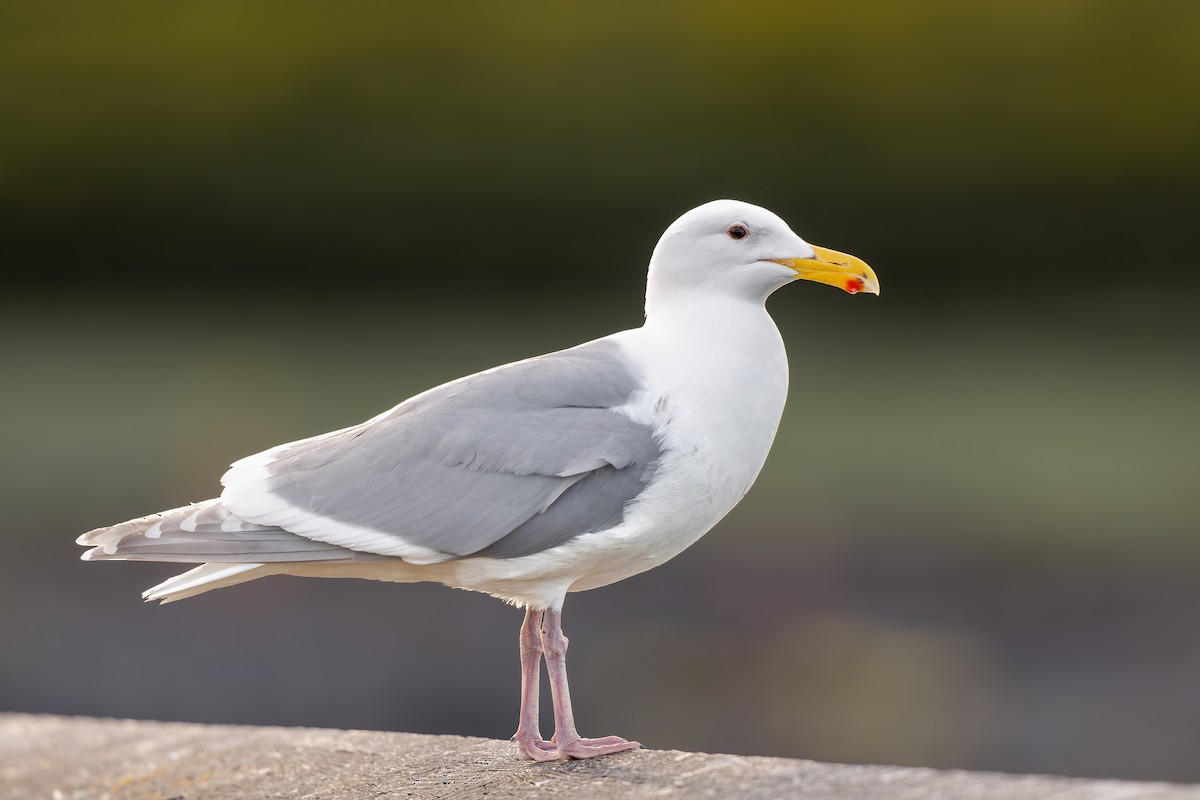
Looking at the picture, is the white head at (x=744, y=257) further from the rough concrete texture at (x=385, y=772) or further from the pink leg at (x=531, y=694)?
the rough concrete texture at (x=385, y=772)

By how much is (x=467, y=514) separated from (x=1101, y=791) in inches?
51.1

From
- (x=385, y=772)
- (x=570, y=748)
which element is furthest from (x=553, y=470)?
(x=385, y=772)

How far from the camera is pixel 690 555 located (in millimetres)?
6766

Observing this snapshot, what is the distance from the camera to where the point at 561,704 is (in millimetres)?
2961

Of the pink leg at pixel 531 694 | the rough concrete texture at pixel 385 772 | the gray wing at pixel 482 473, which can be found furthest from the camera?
the pink leg at pixel 531 694

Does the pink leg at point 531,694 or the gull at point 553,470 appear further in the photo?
the pink leg at point 531,694

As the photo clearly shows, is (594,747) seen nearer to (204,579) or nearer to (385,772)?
(385,772)

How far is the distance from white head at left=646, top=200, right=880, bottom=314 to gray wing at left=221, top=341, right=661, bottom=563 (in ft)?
0.84

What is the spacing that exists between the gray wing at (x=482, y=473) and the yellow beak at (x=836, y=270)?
0.43 meters

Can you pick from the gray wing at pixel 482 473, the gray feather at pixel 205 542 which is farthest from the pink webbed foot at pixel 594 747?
the gray feather at pixel 205 542

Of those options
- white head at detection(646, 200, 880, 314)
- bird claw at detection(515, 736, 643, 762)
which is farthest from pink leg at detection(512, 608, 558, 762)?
white head at detection(646, 200, 880, 314)

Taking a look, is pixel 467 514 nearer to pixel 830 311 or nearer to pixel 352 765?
pixel 352 765

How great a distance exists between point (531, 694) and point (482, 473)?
0.57 meters

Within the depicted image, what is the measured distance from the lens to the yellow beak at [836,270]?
295cm
